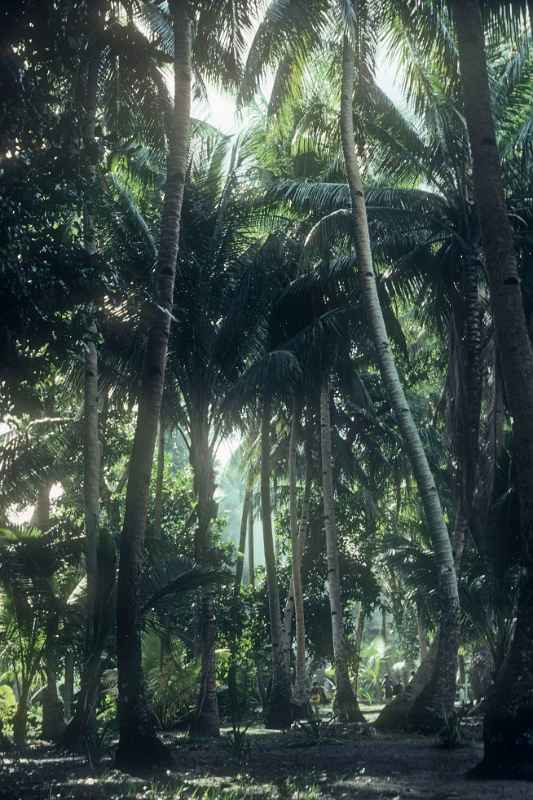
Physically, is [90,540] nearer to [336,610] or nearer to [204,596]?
[204,596]

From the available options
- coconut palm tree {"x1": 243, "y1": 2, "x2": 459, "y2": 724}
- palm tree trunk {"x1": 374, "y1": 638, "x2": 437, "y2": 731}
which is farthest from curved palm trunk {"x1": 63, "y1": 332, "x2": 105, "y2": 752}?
palm tree trunk {"x1": 374, "y1": 638, "x2": 437, "y2": 731}

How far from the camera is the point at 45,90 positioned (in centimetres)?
1070

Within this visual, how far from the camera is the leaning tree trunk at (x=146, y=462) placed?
1064cm

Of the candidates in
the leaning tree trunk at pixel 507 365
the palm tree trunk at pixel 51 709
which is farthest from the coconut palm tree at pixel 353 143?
the palm tree trunk at pixel 51 709

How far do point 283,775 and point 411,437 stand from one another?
603 centimetres

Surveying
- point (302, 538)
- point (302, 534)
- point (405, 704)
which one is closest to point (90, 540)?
point (405, 704)

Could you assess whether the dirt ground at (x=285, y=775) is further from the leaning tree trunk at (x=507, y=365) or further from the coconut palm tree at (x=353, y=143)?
the coconut palm tree at (x=353, y=143)

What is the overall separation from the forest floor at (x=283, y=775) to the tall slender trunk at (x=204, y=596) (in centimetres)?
178

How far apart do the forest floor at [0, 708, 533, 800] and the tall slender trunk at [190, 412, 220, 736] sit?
70.2 inches

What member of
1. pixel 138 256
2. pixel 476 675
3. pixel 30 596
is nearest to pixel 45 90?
pixel 138 256

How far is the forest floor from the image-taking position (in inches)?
333

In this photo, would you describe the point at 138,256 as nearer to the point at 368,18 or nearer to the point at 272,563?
the point at 368,18

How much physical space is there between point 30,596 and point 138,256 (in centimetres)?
698

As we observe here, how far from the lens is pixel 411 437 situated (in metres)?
14.5
